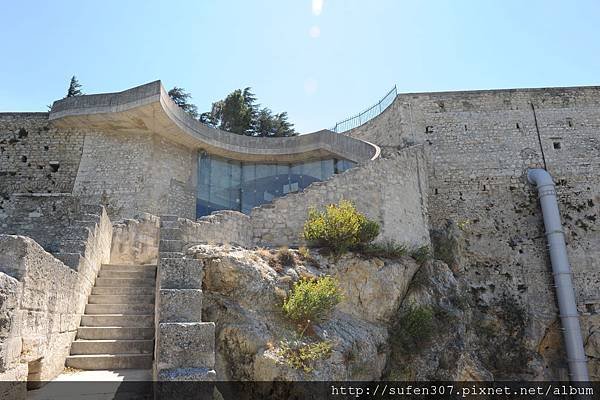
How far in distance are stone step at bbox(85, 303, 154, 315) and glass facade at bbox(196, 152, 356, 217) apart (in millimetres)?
8849

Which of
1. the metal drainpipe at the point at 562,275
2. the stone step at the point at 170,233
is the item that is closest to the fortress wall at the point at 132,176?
the stone step at the point at 170,233

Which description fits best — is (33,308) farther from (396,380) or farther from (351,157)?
(351,157)

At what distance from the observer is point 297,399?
21.8ft

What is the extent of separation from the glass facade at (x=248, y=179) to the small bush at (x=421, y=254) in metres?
4.71

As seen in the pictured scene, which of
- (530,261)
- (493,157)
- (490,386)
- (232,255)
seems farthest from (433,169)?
(232,255)

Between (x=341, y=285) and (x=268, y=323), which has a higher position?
(x=341, y=285)

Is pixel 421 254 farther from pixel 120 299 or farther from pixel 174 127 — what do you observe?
pixel 174 127

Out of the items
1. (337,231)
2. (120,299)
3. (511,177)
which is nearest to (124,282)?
(120,299)

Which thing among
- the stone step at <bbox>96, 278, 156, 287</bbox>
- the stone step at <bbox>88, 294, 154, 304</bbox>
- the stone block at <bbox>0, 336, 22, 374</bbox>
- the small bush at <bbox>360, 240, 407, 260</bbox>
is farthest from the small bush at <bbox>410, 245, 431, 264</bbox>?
the stone block at <bbox>0, 336, 22, 374</bbox>

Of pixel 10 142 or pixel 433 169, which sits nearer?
pixel 10 142

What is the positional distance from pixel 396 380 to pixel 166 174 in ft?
32.4

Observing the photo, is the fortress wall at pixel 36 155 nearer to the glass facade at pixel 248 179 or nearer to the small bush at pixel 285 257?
the glass facade at pixel 248 179

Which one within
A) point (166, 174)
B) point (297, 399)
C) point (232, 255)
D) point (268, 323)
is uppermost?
point (166, 174)

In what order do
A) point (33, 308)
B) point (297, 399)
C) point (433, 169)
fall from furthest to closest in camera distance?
point (433, 169) → point (297, 399) → point (33, 308)
